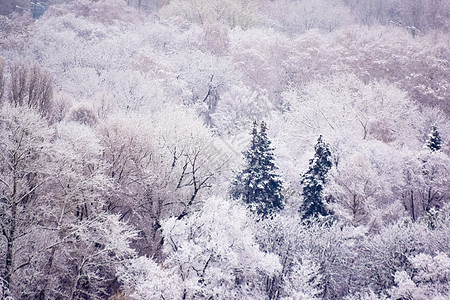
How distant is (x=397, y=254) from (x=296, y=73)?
30.6m

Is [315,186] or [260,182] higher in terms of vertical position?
[315,186]

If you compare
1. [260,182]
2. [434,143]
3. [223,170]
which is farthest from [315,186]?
[434,143]

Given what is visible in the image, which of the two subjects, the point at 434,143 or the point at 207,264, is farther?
the point at 434,143

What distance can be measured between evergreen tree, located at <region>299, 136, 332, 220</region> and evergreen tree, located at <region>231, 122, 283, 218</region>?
1.59 meters

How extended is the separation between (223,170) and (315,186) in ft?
21.7

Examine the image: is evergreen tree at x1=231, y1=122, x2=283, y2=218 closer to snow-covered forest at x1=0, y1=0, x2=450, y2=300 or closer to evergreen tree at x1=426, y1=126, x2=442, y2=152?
snow-covered forest at x1=0, y1=0, x2=450, y2=300

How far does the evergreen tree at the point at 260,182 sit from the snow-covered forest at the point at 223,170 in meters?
0.10

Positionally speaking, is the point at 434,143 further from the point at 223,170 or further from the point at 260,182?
the point at 223,170

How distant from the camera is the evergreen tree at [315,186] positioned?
21875mm

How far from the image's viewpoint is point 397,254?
19.7 metres

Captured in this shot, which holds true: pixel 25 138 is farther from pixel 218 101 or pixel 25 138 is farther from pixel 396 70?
pixel 396 70

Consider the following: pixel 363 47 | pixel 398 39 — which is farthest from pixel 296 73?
pixel 398 39

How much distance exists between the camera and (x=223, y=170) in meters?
25.4

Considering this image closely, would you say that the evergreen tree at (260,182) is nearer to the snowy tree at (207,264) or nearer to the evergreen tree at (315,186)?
the evergreen tree at (315,186)
